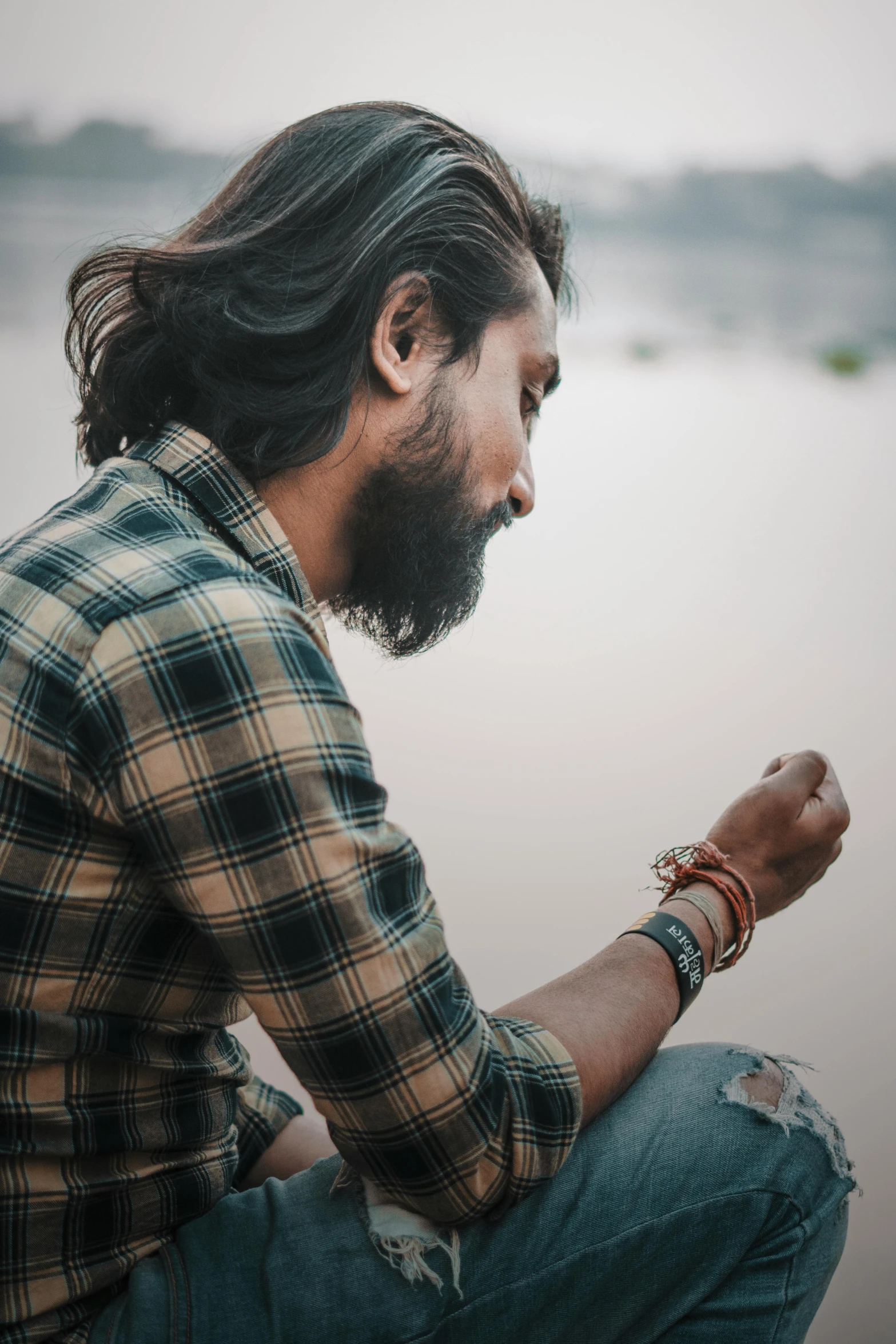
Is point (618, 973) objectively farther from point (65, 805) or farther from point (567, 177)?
point (567, 177)

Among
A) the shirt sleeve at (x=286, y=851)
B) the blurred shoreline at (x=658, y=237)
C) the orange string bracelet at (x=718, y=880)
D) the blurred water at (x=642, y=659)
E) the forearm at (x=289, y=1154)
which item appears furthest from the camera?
the blurred shoreline at (x=658, y=237)

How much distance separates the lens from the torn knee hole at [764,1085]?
2.54 ft

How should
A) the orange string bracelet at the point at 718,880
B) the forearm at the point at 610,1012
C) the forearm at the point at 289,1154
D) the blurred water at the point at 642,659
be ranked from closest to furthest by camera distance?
the forearm at the point at 610,1012
the orange string bracelet at the point at 718,880
the forearm at the point at 289,1154
the blurred water at the point at 642,659

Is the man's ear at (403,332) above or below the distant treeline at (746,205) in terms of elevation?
below

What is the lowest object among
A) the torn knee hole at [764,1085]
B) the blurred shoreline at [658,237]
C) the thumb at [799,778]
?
the torn knee hole at [764,1085]

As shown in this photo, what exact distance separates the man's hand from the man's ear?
49cm

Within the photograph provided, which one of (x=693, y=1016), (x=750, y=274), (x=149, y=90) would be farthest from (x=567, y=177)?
(x=693, y=1016)

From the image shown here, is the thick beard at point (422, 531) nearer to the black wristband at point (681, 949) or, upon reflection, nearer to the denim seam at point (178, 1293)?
the black wristband at point (681, 949)

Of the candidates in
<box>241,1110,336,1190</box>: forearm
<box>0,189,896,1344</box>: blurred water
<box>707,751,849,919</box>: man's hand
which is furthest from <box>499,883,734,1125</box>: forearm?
<box>0,189,896,1344</box>: blurred water

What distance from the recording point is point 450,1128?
0.62 metres

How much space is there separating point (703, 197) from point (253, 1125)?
1750 millimetres

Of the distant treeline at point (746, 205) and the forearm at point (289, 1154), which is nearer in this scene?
the forearm at point (289, 1154)

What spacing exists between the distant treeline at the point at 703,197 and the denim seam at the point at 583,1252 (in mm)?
1669

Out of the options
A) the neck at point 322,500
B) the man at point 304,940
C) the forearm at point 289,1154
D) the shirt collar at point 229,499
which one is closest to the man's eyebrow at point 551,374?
the man at point 304,940
